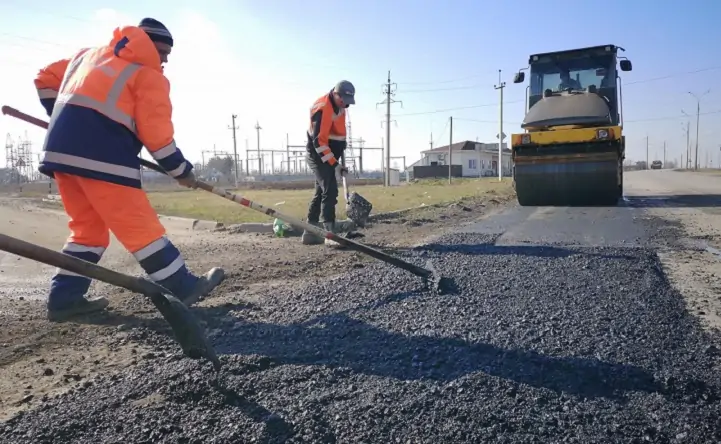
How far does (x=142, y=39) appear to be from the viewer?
131 inches

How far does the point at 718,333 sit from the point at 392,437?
2111 millimetres

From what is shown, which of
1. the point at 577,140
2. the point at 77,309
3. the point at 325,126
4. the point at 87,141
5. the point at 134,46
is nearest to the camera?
the point at 87,141

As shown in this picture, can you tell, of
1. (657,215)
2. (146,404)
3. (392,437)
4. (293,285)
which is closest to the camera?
(392,437)

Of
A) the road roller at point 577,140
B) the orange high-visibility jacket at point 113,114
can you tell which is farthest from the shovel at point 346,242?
the road roller at point 577,140

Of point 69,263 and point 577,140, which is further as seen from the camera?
point 577,140

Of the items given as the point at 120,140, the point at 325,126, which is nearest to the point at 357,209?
the point at 325,126

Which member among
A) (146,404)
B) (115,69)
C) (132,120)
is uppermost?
(115,69)

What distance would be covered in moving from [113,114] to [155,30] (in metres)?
0.78

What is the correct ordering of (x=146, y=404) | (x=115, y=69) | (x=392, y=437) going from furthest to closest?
(x=115, y=69)
(x=146, y=404)
(x=392, y=437)

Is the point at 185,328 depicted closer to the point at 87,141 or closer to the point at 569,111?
the point at 87,141

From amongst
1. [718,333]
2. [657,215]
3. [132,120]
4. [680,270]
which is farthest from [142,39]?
[657,215]

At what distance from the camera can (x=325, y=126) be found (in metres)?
6.55

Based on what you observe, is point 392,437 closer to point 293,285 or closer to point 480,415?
point 480,415

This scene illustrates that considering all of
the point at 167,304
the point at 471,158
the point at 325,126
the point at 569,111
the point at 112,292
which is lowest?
the point at 112,292
